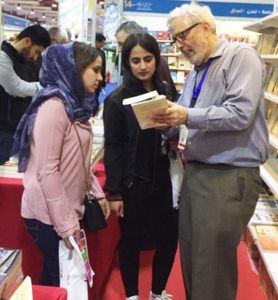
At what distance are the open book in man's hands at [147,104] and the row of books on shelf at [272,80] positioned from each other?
219 centimetres

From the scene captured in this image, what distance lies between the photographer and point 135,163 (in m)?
2.22

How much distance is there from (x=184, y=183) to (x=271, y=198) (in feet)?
7.71

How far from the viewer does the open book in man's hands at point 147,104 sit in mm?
1605

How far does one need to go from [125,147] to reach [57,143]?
65 cm

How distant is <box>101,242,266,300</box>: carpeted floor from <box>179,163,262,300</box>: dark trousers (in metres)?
0.95

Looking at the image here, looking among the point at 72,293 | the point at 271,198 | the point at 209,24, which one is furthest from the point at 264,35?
the point at 72,293

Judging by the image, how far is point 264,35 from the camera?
4.20 m

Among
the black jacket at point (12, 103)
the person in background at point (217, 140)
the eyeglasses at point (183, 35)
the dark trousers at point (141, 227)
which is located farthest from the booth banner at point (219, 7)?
the eyeglasses at point (183, 35)

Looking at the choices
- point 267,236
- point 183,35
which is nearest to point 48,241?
point 183,35

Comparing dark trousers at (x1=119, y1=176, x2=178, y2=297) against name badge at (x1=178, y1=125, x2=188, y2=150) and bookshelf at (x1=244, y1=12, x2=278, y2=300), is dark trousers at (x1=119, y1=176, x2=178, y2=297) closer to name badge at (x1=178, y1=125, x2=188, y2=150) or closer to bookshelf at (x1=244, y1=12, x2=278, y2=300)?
name badge at (x1=178, y1=125, x2=188, y2=150)

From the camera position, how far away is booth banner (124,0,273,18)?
9.19 meters

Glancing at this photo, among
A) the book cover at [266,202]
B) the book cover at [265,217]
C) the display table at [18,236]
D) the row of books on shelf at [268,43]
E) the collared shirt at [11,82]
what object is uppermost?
the row of books on shelf at [268,43]

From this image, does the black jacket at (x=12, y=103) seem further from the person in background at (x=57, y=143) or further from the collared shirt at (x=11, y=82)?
the person in background at (x=57, y=143)

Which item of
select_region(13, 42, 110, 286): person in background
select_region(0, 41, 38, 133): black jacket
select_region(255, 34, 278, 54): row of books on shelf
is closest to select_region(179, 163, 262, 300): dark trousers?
select_region(13, 42, 110, 286): person in background
